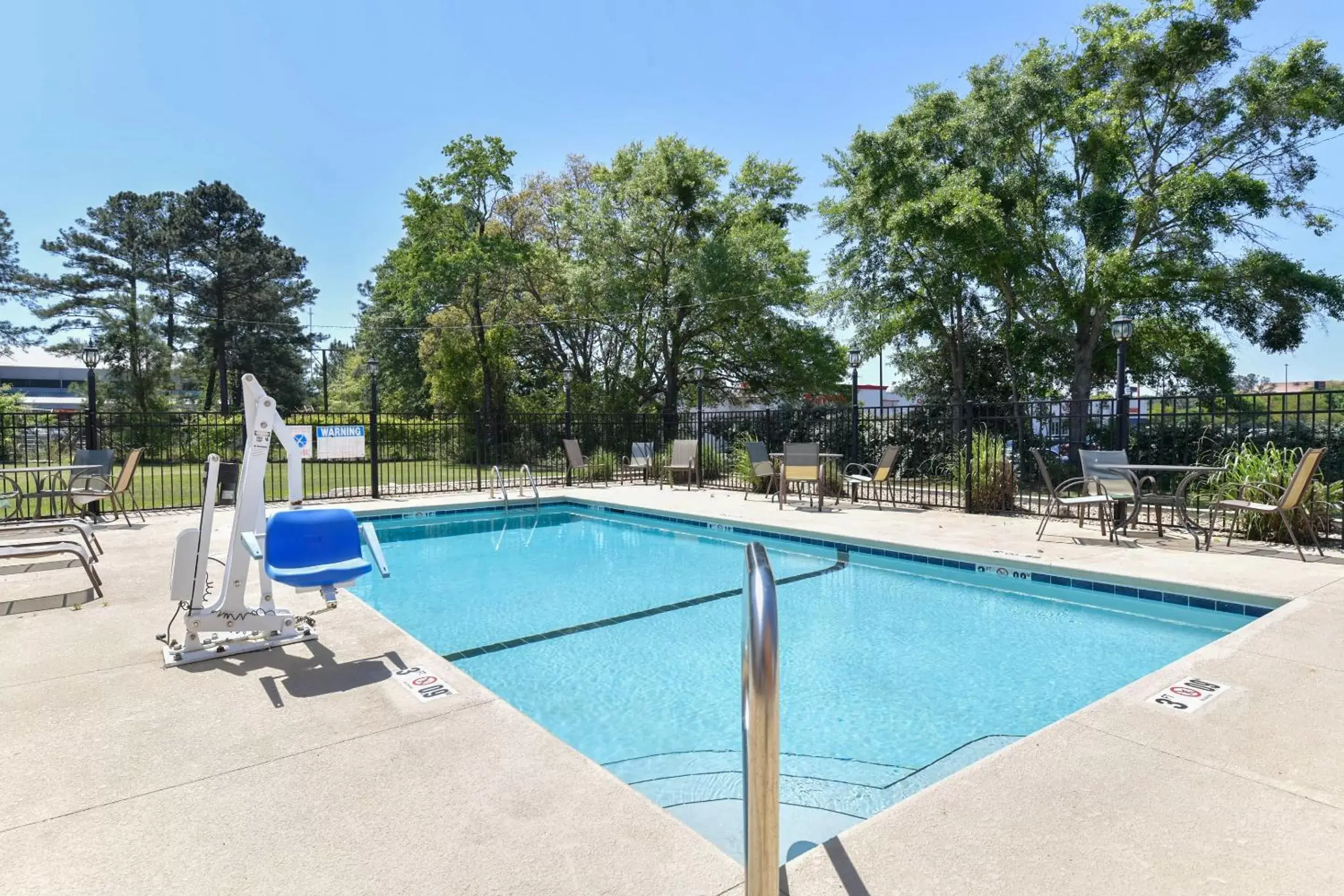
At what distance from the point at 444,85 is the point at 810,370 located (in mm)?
13369

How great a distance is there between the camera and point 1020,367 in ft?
61.3

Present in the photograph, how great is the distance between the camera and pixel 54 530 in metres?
4.94

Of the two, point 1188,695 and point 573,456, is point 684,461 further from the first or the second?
point 1188,695

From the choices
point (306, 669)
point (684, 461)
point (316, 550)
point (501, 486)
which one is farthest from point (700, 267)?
point (306, 669)

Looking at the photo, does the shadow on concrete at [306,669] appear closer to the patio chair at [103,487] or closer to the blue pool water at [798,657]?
the blue pool water at [798,657]

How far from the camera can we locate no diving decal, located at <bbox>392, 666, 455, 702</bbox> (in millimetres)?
2969

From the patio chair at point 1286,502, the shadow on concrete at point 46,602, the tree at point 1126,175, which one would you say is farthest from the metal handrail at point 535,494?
the tree at point 1126,175

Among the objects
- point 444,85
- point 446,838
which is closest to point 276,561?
point 446,838

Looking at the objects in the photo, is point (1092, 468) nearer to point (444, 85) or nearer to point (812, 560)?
point (812, 560)

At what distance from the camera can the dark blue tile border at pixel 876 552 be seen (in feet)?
15.8

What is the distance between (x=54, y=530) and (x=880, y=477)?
8.93 m

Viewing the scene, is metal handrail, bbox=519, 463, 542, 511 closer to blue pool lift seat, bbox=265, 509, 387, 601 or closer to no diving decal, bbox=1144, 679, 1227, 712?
blue pool lift seat, bbox=265, 509, 387, 601

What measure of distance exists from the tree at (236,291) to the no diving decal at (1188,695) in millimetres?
34512

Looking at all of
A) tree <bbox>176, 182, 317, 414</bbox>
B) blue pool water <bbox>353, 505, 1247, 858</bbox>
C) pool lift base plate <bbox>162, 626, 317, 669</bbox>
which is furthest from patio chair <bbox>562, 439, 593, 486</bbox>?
tree <bbox>176, 182, 317, 414</bbox>
